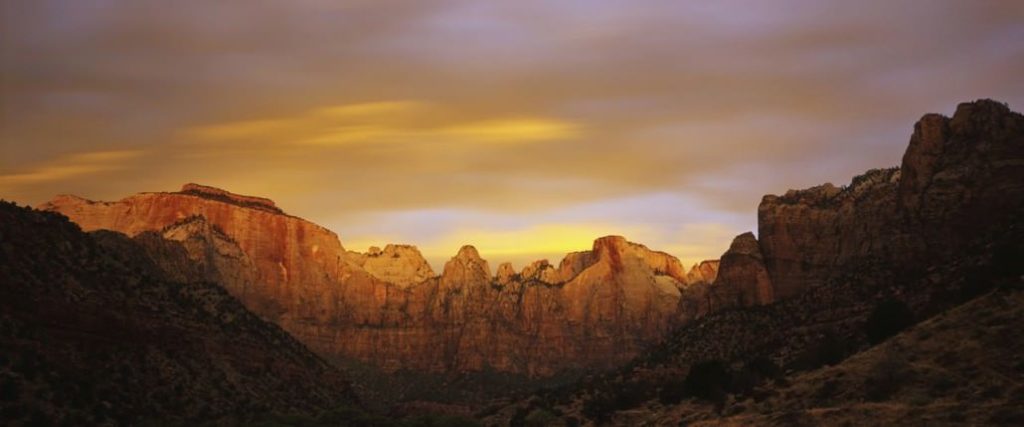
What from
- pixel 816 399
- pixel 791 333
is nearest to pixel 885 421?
pixel 816 399

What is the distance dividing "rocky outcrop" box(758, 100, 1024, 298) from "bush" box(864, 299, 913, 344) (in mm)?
18518

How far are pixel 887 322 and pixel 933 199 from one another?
35.5 meters

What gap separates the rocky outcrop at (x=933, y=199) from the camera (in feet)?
299

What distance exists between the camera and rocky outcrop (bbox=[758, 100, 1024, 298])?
91.1m

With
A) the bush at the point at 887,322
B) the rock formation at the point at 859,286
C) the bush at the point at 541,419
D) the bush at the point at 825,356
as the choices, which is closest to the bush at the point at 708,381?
the rock formation at the point at 859,286

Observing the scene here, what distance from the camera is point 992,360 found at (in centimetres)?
4584

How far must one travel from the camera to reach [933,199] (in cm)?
9738

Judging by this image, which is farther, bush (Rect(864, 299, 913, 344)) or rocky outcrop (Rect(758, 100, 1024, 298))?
rocky outcrop (Rect(758, 100, 1024, 298))

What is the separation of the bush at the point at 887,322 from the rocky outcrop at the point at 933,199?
60.8ft

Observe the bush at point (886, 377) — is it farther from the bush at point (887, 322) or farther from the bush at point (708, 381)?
the bush at point (708, 381)

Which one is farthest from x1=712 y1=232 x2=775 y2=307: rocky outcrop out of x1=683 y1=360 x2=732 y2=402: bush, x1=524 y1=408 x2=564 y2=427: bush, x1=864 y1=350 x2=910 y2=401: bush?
x1=864 y1=350 x2=910 y2=401: bush

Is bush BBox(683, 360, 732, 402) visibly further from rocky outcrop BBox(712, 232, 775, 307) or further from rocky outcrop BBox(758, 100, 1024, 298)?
rocky outcrop BBox(712, 232, 775, 307)

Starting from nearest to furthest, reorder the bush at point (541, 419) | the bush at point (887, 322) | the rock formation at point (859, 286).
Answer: the rock formation at point (859, 286) → the bush at point (887, 322) → the bush at point (541, 419)

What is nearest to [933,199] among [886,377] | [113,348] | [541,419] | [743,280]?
[743,280]
